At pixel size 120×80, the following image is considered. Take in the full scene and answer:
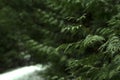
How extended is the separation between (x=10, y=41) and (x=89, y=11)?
3772 millimetres

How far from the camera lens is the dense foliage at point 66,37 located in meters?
3.85

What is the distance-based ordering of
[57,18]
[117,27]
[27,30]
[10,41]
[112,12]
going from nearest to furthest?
[117,27], [112,12], [57,18], [27,30], [10,41]

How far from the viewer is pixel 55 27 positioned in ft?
19.1

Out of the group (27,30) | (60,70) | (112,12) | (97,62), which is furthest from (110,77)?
(27,30)

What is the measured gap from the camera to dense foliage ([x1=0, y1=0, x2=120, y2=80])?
3.85 meters

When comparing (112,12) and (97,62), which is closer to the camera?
(97,62)

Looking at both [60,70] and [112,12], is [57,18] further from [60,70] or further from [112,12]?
[112,12]

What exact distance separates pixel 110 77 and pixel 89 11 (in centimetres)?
124

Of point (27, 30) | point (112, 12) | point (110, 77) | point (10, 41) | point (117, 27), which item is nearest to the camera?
point (110, 77)

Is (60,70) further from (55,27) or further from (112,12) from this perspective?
(112,12)

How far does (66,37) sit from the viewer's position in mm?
5383

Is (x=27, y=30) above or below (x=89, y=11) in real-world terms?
above

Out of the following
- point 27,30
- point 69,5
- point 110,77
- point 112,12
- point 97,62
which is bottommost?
point 110,77

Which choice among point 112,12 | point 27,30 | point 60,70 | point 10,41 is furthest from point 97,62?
point 10,41
